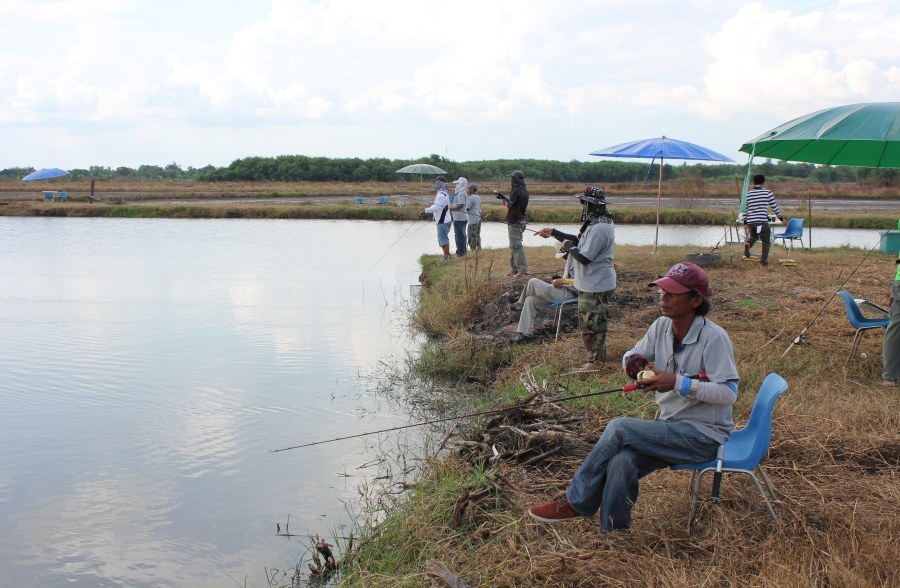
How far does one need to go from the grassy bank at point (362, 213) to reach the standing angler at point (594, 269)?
18.7 meters

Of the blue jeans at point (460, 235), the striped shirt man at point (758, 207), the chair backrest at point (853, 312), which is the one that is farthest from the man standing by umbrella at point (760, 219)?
the chair backrest at point (853, 312)

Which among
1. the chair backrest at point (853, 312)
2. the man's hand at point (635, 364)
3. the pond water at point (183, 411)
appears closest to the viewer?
the man's hand at point (635, 364)

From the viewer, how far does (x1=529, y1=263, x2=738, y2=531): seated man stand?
3.68 metres

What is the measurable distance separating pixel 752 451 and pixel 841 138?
13.9 feet

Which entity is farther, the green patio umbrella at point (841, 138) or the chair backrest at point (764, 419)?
the green patio umbrella at point (841, 138)

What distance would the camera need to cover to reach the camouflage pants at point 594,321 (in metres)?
7.15

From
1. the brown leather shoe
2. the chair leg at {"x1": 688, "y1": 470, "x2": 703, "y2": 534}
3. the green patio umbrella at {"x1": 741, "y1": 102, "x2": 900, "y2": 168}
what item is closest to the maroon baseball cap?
the chair leg at {"x1": 688, "y1": 470, "x2": 703, "y2": 534}

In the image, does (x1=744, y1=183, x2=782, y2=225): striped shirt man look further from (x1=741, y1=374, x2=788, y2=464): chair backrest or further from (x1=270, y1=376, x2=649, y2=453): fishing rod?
(x1=741, y1=374, x2=788, y2=464): chair backrest

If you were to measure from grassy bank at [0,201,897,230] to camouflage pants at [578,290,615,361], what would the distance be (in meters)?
18.7

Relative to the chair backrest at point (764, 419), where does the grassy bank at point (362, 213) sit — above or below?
above

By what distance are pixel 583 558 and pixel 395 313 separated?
9292 millimetres

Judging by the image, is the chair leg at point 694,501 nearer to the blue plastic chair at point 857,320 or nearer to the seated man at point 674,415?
the seated man at point 674,415

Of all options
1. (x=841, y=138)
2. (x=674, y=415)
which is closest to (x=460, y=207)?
(x=841, y=138)

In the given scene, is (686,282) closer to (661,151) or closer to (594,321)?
(594,321)
